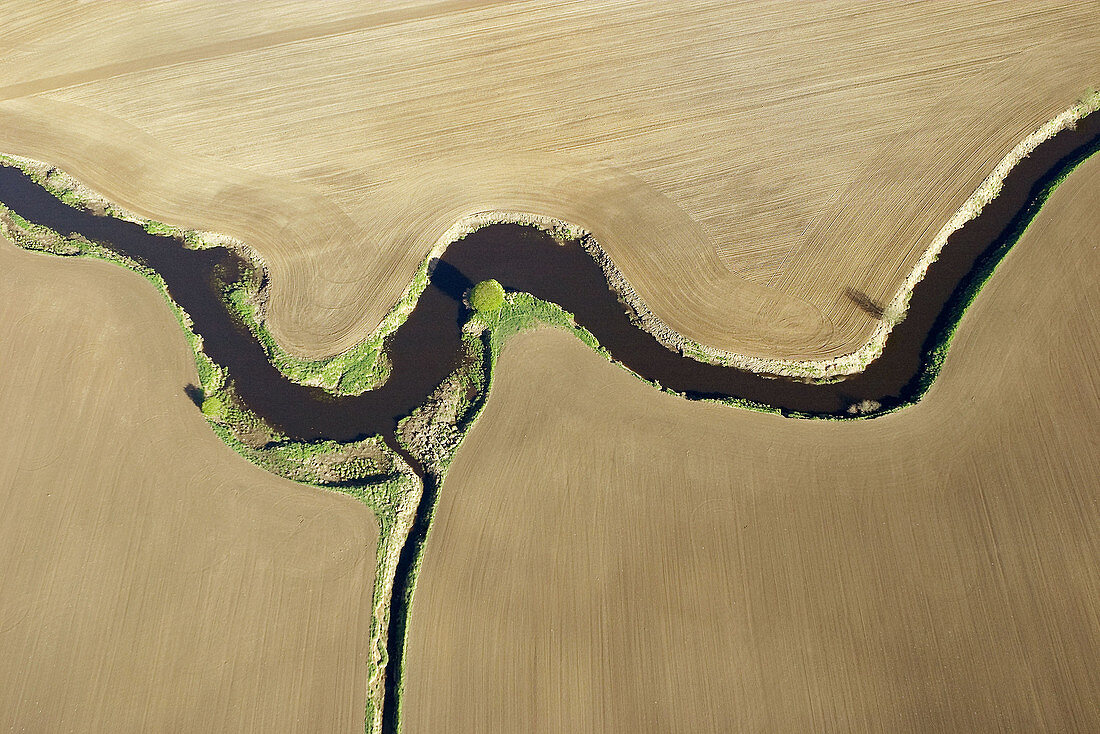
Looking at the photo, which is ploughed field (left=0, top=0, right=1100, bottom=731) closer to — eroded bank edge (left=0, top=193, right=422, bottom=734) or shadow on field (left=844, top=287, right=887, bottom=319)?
shadow on field (left=844, top=287, right=887, bottom=319)

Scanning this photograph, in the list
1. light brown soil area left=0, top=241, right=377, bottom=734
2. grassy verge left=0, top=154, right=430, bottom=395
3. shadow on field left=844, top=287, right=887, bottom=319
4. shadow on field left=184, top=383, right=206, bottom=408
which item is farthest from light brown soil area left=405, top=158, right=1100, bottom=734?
shadow on field left=184, top=383, right=206, bottom=408

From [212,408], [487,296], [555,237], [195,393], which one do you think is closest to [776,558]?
[487,296]

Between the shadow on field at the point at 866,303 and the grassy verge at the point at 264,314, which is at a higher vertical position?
the grassy verge at the point at 264,314

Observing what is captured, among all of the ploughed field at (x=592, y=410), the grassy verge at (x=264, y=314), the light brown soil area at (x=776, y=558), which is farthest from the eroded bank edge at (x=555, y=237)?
the light brown soil area at (x=776, y=558)

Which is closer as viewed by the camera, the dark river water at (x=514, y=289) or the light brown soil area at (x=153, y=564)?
the light brown soil area at (x=153, y=564)

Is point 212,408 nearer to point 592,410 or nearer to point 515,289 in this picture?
point 515,289

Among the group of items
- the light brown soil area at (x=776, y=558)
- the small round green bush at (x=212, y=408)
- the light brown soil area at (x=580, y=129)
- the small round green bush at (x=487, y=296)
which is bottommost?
the light brown soil area at (x=776, y=558)

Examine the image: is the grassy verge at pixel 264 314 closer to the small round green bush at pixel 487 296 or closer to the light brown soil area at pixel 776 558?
the small round green bush at pixel 487 296
